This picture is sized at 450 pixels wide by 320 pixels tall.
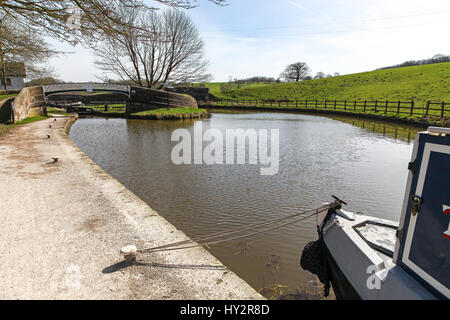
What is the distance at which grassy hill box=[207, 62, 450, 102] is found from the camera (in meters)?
34.2

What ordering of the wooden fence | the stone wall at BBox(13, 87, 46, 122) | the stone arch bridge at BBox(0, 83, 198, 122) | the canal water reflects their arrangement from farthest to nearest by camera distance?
the wooden fence < the stone arch bridge at BBox(0, 83, 198, 122) < the stone wall at BBox(13, 87, 46, 122) < the canal water

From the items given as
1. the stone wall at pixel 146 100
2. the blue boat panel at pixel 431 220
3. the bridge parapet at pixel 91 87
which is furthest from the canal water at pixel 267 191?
the bridge parapet at pixel 91 87

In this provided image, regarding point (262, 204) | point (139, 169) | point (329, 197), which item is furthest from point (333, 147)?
point (139, 169)

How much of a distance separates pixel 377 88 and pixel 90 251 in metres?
49.4

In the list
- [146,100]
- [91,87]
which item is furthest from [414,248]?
[91,87]

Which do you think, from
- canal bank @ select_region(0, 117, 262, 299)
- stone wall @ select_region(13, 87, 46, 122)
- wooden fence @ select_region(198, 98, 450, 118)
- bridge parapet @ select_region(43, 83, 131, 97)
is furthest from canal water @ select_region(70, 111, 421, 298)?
bridge parapet @ select_region(43, 83, 131, 97)

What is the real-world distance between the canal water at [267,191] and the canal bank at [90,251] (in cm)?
81

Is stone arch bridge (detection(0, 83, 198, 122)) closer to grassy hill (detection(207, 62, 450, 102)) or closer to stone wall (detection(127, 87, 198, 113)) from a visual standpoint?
stone wall (detection(127, 87, 198, 113))

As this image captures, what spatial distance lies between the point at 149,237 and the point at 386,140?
15.5 meters

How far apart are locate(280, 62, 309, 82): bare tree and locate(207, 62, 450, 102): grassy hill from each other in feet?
70.9

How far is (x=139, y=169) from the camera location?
957 cm

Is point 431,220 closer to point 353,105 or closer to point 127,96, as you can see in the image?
point 127,96
